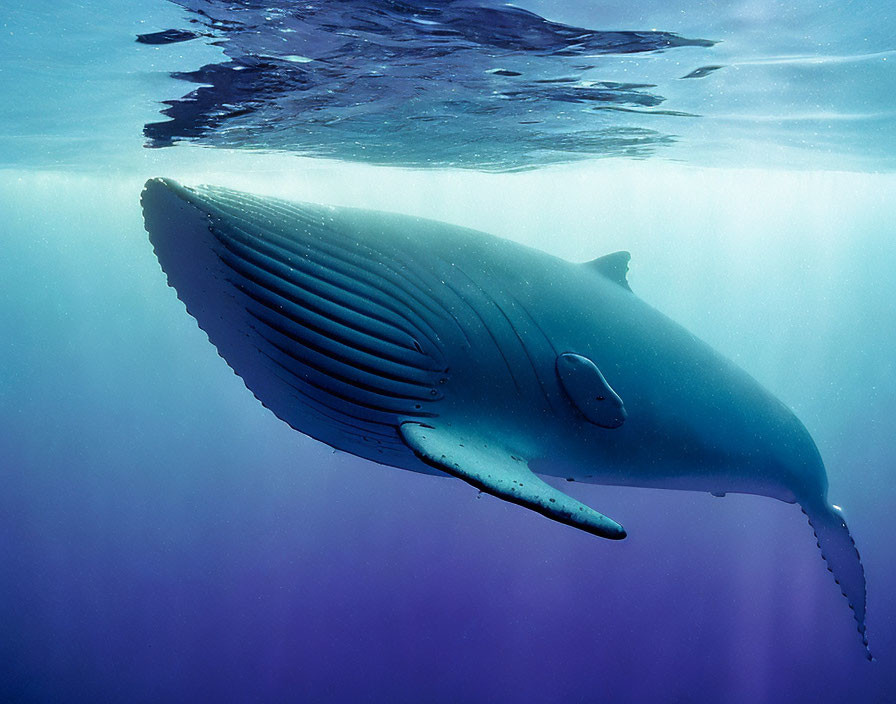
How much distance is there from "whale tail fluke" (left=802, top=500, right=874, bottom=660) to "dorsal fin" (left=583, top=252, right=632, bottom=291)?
2.79 metres

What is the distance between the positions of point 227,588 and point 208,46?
15237 millimetres

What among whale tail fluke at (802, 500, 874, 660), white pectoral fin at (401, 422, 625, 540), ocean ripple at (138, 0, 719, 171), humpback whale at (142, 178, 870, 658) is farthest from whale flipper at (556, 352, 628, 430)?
ocean ripple at (138, 0, 719, 171)

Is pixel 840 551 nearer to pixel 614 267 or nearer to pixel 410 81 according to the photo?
pixel 614 267

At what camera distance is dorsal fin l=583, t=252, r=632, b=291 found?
17.5 ft

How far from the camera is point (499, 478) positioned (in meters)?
3.03

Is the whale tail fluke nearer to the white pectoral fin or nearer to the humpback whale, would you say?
the humpback whale

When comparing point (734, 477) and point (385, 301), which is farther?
point (734, 477)

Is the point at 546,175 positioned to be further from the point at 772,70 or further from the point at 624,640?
the point at 624,640

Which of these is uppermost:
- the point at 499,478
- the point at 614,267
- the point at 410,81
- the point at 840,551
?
the point at 410,81

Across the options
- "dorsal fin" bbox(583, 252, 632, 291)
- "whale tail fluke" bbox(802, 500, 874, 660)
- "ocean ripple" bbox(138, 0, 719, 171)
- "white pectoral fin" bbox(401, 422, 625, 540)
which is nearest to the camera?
"white pectoral fin" bbox(401, 422, 625, 540)

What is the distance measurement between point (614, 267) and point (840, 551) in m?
3.54

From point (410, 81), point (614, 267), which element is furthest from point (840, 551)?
point (410, 81)

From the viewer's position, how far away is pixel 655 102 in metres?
13.9

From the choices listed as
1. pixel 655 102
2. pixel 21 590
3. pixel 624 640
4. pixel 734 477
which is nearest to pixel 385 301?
pixel 734 477
